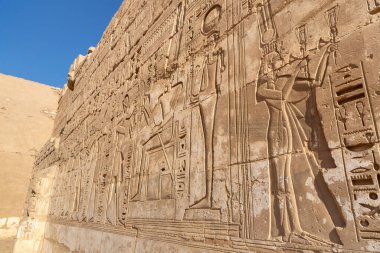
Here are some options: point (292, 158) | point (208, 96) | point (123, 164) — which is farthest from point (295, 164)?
point (123, 164)

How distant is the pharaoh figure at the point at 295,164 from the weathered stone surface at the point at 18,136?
10.7 m

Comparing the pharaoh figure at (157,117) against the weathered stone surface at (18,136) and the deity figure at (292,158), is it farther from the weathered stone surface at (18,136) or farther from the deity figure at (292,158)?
the weathered stone surface at (18,136)

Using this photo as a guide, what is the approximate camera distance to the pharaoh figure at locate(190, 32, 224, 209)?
216cm

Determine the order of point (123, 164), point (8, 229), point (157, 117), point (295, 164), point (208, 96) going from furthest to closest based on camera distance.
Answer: point (8, 229) < point (123, 164) < point (157, 117) < point (208, 96) < point (295, 164)

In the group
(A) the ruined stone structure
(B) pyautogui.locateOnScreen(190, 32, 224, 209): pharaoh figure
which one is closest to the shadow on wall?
(A) the ruined stone structure

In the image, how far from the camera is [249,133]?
1922 millimetres

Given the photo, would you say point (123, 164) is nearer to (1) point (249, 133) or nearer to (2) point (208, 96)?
(2) point (208, 96)

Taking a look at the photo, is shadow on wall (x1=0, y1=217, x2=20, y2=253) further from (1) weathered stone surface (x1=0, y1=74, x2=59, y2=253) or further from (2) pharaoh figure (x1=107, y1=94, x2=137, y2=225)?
(2) pharaoh figure (x1=107, y1=94, x2=137, y2=225)

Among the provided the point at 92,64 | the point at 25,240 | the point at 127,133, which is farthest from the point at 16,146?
the point at 127,133

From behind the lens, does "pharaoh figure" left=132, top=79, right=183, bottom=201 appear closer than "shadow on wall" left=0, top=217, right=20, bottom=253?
Yes

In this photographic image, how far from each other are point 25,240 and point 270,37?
8564 mm

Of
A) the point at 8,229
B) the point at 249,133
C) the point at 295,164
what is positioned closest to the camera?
the point at 295,164

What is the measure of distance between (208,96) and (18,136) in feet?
55.7

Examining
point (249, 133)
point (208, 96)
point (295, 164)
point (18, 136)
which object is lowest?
point (295, 164)
